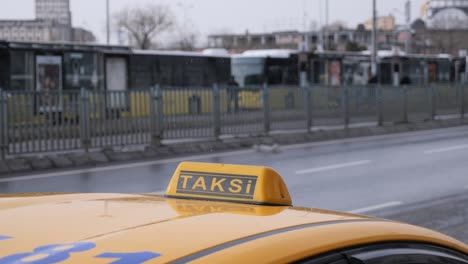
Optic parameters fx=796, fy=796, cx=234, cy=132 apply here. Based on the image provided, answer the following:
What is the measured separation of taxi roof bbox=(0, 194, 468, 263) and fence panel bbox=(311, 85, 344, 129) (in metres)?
18.5

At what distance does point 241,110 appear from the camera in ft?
61.3

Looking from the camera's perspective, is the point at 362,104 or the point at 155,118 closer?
the point at 155,118


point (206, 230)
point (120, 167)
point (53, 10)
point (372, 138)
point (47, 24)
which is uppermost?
point (53, 10)

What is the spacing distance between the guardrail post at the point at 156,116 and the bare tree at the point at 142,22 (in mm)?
48748

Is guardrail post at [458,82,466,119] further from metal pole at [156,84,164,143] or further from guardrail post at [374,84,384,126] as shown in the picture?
metal pole at [156,84,164,143]

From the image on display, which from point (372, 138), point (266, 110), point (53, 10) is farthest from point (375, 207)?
point (53, 10)

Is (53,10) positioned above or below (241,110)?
above

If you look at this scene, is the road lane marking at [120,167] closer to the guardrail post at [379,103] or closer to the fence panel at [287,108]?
the fence panel at [287,108]

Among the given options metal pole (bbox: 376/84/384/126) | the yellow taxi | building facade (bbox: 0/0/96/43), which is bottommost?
metal pole (bbox: 376/84/384/126)

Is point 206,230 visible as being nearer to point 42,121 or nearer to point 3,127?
point 3,127

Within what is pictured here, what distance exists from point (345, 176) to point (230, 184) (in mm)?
10274

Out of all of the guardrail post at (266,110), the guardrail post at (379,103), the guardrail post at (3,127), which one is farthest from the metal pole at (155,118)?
the guardrail post at (379,103)

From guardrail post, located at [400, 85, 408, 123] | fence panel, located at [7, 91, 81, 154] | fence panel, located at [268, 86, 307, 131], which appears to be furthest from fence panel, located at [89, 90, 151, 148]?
guardrail post, located at [400, 85, 408, 123]

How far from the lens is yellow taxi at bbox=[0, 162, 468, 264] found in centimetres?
203
